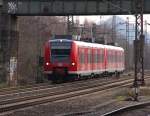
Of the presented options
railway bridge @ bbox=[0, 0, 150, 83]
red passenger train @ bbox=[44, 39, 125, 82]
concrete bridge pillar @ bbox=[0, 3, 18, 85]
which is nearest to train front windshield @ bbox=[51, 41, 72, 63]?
red passenger train @ bbox=[44, 39, 125, 82]

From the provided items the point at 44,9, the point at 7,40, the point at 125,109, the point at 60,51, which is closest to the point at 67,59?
the point at 60,51

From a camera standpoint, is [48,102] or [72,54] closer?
[48,102]

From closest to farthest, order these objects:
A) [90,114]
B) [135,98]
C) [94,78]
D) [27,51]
A: [90,114]
[135,98]
[94,78]
[27,51]

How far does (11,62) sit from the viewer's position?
42.2m

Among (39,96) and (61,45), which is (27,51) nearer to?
(61,45)

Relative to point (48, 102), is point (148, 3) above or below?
above

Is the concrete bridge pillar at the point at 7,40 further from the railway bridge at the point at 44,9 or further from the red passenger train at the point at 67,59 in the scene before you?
the red passenger train at the point at 67,59

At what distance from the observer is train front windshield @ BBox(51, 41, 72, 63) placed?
39406 mm

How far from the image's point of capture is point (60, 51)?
3969cm

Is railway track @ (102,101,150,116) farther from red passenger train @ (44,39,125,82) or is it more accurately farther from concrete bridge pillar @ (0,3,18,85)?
concrete bridge pillar @ (0,3,18,85)

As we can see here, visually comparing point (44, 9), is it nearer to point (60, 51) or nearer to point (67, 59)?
point (60, 51)

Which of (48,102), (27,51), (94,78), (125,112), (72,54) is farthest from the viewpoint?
(27,51)

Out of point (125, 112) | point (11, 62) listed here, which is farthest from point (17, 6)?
point (125, 112)

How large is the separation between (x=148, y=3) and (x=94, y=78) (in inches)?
367
